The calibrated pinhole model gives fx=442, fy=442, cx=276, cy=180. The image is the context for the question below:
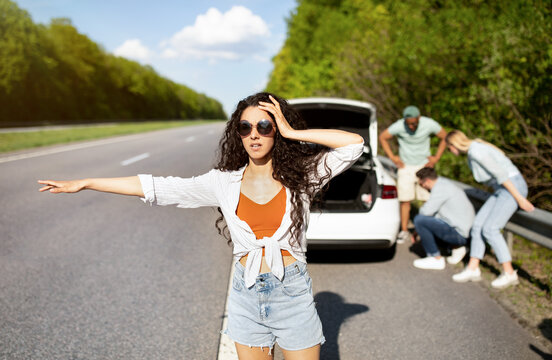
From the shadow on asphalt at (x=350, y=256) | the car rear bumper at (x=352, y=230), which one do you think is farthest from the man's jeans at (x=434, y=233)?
the car rear bumper at (x=352, y=230)

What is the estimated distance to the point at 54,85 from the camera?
63.7 metres

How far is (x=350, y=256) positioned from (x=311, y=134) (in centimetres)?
368

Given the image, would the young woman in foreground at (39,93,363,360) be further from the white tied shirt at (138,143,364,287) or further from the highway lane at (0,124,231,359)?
the highway lane at (0,124,231,359)

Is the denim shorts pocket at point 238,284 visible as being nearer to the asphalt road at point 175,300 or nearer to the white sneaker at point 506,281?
the asphalt road at point 175,300

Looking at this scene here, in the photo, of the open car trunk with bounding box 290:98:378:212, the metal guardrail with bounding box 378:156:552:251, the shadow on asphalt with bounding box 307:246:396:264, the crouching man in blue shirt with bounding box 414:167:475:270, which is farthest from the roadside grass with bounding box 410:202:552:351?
the open car trunk with bounding box 290:98:378:212

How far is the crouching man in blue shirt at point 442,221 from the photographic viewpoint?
4.91 metres

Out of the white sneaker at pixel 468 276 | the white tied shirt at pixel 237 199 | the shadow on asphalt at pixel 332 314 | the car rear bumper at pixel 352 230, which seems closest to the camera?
the white tied shirt at pixel 237 199

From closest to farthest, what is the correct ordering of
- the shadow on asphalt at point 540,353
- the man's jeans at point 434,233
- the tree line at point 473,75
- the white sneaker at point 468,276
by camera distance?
the shadow on asphalt at point 540,353 < the white sneaker at point 468,276 < the man's jeans at point 434,233 < the tree line at point 473,75

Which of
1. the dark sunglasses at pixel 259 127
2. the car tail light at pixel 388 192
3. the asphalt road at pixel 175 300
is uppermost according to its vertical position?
the dark sunglasses at pixel 259 127

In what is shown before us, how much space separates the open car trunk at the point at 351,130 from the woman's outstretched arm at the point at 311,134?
2913 millimetres

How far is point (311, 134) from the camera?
1.98m

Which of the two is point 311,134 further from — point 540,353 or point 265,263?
point 540,353

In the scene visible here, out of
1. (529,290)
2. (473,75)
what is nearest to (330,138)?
(529,290)

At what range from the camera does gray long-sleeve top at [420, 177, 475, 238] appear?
16.1 ft
